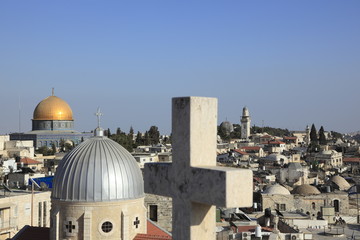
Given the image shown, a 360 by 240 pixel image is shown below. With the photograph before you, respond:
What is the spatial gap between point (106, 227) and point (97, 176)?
4.61 ft

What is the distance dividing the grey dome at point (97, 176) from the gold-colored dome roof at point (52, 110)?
64.8 meters

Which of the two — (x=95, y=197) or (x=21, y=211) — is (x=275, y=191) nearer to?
(x=21, y=211)

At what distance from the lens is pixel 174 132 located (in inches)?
194

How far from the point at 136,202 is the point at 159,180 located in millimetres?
9351

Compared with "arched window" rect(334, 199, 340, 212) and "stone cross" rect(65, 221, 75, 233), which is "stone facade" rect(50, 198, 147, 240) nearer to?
"stone cross" rect(65, 221, 75, 233)

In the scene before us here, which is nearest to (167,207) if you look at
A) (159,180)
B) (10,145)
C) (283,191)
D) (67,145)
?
(159,180)

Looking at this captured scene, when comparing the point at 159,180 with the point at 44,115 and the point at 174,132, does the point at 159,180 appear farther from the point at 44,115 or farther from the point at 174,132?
the point at 44,115

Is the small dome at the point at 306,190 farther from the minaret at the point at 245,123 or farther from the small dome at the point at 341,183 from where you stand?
the minaret at the point at 245,123

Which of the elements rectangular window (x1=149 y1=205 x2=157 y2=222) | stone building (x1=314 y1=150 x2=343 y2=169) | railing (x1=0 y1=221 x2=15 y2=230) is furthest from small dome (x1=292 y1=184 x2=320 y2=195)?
stone building (x1=314 y1=150 x2=343 y2=169)

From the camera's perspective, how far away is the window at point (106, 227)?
13992 mm

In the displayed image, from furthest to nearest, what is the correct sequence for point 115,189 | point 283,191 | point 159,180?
point 283,191 → point 115,189 → point 159,180

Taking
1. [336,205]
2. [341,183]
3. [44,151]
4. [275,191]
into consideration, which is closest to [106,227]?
[275,191]

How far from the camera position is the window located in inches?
551

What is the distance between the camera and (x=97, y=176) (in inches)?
550
